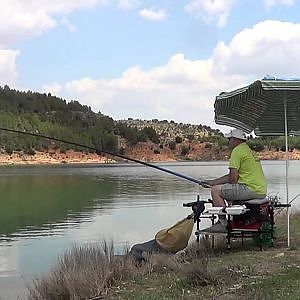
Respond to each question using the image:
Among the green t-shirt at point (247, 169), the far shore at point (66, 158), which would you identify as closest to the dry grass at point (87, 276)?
the green t-shirt at point (247, 169)

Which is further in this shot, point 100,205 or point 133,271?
point 100,205

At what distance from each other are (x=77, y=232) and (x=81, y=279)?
9.28 meters

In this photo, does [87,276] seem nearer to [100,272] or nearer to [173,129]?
[100,272]

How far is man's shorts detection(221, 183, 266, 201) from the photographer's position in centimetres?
795

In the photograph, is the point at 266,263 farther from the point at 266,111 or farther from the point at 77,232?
the point at 77,232

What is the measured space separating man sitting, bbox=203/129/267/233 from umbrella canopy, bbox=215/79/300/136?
2.00 ft

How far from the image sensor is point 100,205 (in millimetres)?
23125

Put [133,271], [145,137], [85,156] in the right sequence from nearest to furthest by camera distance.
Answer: [133,271]
[85,156]
[145,137]

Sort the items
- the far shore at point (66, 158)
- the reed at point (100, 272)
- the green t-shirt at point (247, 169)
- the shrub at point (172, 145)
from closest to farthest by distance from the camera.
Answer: the reed at point (100, 272)
the green t-shirt at point (247, 169)
the far shore at point (66, 158)
the shrub at point (172, 145)

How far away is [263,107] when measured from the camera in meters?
9.20

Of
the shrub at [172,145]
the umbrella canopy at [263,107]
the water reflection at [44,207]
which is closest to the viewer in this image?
the umbrella canopy at [263,107]

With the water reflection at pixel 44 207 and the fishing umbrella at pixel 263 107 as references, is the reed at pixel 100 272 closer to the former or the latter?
the fishing umbrella at pixel 263 107

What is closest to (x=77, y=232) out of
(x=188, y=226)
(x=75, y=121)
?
(x=188, y=226)

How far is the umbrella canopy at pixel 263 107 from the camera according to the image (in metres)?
7.83
